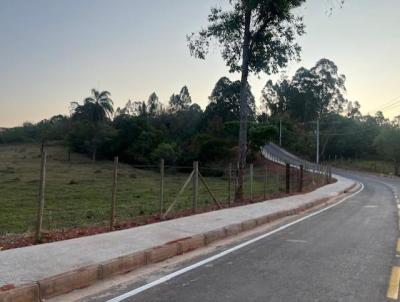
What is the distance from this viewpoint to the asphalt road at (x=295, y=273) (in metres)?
6.38

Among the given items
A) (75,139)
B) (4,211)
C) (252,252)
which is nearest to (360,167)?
(75,139)

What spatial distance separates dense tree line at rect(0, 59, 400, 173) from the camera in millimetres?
71875

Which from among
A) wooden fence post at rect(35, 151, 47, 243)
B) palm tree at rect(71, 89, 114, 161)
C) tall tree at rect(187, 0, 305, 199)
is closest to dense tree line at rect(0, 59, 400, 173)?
A: palm tree at rect(71, 89, 114, 161)

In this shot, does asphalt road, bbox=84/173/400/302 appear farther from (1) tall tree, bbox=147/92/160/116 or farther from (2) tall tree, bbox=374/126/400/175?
(1) tall tree, bbox=147/92/160/116

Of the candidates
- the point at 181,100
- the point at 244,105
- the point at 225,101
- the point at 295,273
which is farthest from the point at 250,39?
the point at 181,100

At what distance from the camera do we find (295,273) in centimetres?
768

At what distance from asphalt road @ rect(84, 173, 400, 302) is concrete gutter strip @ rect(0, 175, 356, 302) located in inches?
26.6

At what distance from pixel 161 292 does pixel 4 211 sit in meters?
14.9

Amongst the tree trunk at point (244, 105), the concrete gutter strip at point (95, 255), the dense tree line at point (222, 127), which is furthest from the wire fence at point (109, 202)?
the dense tree line at point (222, 127)

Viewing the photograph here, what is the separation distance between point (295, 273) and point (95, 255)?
3155mm

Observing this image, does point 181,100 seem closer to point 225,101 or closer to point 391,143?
point 225,101

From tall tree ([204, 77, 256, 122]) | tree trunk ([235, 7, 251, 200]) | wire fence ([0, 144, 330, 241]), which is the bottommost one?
wire fence ([0, 144, 330, 241])

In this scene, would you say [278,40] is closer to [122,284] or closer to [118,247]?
[118,247]

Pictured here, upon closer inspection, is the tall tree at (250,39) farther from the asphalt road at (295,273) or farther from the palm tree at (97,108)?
the palm tree at (97,108)
